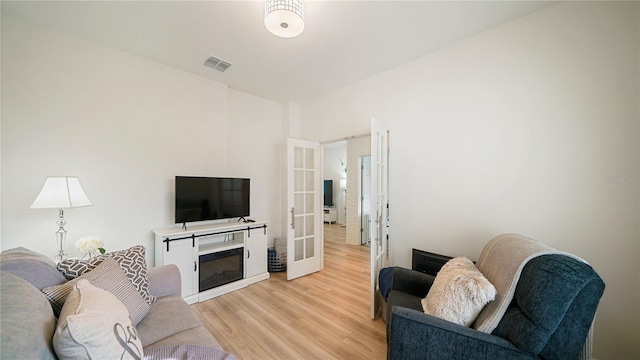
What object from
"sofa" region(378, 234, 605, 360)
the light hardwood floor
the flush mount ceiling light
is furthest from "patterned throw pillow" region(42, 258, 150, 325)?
the flush mount ceiling light

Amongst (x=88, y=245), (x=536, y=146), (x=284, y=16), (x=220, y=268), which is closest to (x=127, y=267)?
(x=88, y=245)

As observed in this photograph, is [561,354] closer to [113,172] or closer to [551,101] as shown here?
[551,101]

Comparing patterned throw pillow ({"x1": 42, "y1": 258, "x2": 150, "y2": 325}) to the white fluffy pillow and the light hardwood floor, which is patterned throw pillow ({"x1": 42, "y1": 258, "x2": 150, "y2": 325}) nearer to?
the light hardwood floor

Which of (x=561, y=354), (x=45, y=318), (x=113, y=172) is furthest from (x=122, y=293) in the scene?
(x=561, y=354)

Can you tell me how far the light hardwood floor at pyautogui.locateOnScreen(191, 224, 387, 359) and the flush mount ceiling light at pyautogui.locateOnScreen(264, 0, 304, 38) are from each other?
2.53 metres

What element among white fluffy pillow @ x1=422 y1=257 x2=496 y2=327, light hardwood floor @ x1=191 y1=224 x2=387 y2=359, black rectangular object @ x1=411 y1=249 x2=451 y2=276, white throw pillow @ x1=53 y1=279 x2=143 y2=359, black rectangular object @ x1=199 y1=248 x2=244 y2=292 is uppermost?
white throw pillow @ x1=53 y1=279 x2=143 y2=359

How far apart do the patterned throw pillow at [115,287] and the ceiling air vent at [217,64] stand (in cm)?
233

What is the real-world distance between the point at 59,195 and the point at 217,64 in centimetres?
202

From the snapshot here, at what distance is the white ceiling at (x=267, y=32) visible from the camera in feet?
6.06

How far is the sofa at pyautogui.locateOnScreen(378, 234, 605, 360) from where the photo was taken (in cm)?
101

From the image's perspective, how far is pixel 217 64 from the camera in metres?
2.77

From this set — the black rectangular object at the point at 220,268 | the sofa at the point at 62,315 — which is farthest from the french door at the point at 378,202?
the black rectangular object at the point at 220,268

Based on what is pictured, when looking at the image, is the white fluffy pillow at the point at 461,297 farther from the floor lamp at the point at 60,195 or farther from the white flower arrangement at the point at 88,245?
the floor lamp at the point at 60,195

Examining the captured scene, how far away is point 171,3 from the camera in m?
1.82
